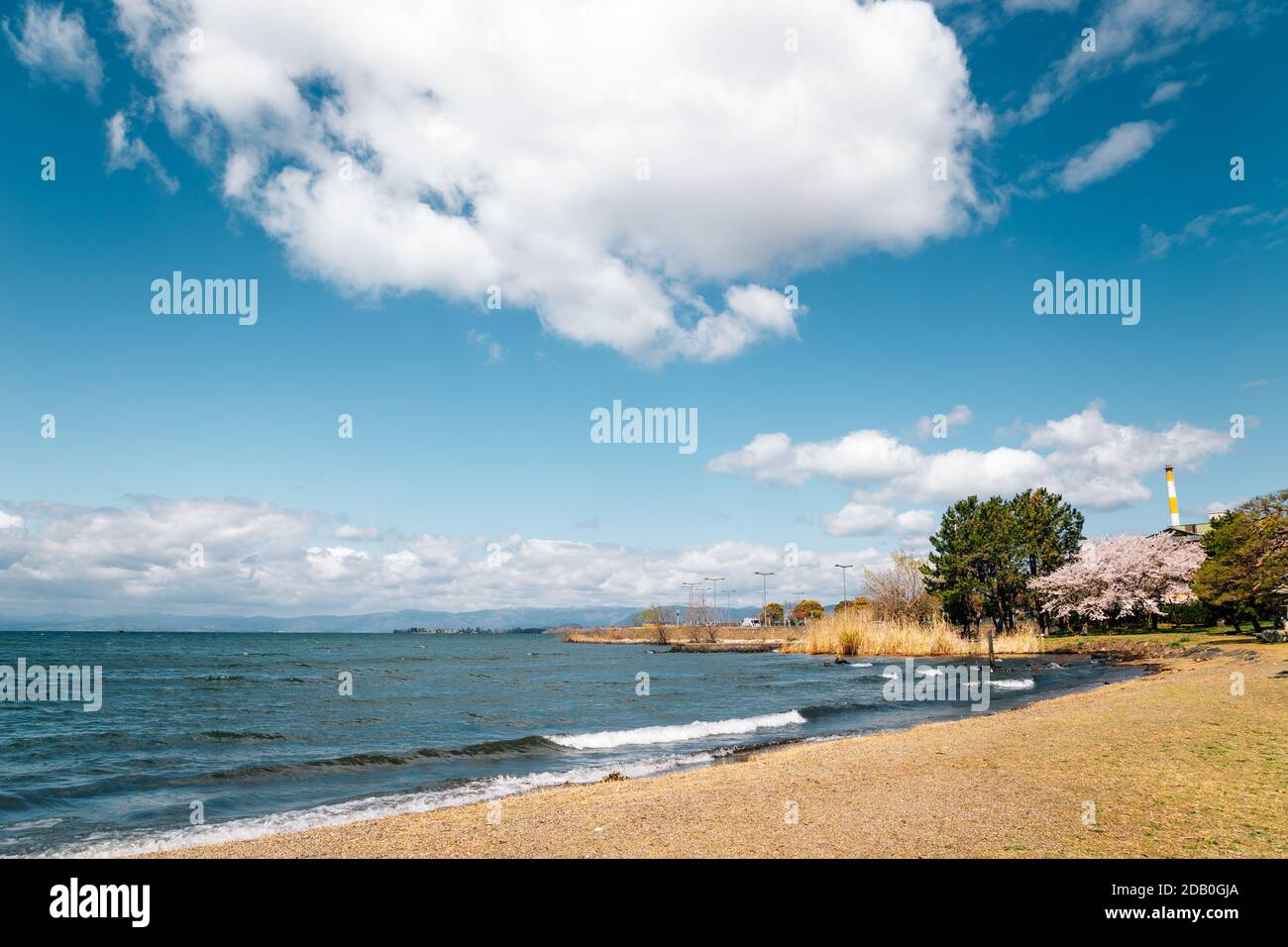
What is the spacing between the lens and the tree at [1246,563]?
29.0 meters

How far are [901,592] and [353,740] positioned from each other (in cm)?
6216

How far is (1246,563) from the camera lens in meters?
37.1

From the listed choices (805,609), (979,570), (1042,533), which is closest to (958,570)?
(979,570)

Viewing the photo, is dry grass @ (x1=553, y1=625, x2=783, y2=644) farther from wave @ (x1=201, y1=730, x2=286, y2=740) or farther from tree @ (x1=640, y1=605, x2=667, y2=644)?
wave @ (x1=201, y1=730, x2=286, y2=740)

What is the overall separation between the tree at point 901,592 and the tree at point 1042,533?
953 centimetres

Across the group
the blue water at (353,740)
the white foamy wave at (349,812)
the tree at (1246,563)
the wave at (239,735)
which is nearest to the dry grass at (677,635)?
the tree at (1246,563)

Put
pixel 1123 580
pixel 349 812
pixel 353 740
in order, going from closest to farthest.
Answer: pixel 349 812
pixel 353 740
pixel 1123 580

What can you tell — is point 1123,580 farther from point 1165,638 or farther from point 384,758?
point 384,758

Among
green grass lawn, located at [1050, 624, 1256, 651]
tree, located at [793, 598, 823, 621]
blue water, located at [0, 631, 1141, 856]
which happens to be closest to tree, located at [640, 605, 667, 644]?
tree, located at [793, 598, 823, 621]

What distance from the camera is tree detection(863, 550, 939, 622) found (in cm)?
7331

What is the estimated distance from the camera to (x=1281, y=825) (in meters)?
8.30
